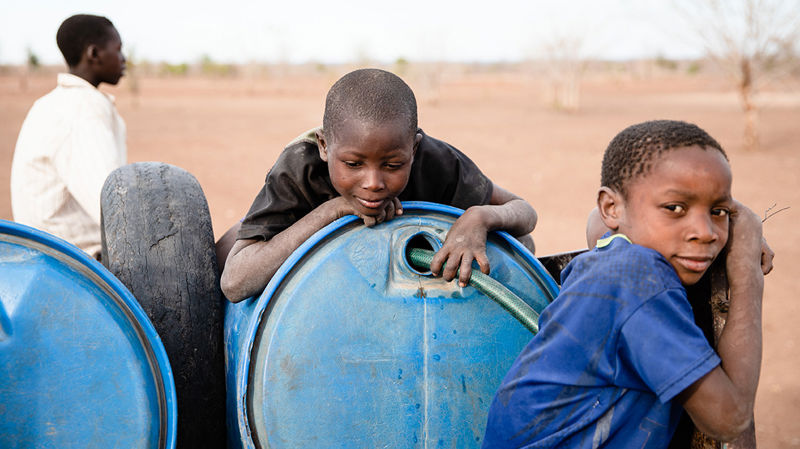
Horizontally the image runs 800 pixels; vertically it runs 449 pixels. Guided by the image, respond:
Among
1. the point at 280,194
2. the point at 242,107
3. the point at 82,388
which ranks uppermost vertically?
the point at 280,194

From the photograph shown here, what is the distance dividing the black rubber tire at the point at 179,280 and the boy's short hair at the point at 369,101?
0.59 meters

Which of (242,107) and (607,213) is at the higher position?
(607,213)

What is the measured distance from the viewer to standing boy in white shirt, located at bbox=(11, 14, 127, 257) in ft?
10.4

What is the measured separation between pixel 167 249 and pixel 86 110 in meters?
1.54

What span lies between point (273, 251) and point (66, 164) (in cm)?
181

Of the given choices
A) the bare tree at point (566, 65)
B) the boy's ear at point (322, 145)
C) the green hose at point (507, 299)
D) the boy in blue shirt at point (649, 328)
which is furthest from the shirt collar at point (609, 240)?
the bare tree at point (566, 65)

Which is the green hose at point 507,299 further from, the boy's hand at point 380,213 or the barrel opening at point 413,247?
the boy's hand at point 380,213

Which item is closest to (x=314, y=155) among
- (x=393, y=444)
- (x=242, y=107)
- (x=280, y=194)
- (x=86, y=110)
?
(x=280, y=194)

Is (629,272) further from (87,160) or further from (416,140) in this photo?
(87,160)

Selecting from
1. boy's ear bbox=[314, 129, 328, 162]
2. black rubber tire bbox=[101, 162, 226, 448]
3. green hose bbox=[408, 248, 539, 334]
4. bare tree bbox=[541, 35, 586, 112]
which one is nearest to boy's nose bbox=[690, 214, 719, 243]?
green hose bbox=[408, 248, 539, 334]

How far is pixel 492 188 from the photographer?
237cm

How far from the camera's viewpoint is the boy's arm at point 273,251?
6.32ft

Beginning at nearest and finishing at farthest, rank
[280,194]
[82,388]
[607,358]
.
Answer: [607,358] → [82,388] → [280,194]

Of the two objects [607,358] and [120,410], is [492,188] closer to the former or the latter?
[607,358]
